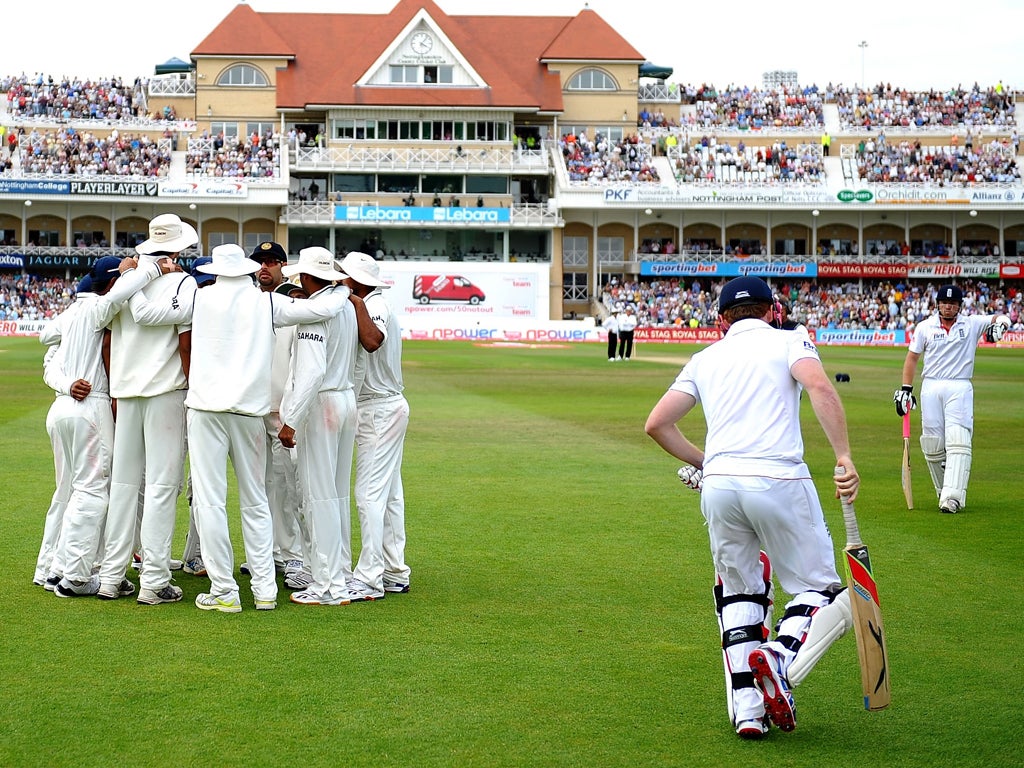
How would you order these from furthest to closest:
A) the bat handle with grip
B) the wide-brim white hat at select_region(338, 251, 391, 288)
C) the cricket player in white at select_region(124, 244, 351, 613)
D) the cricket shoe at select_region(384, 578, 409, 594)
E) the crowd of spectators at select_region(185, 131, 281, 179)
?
1. the crowd of spectators at select_region(185, 131, 281, 179)
2. the cricket shoe at select_region(384, 578, 409, 594)
3. the wide-brim white hat at select_region(338, 251, 391, 288)
4. the cricket player in white at select_region(124, 244, 351, 613)
5. the bat handle with grip

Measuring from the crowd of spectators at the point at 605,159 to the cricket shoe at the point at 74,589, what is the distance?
63.6 meters

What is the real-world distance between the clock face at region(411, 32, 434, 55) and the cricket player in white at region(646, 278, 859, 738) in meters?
68.6

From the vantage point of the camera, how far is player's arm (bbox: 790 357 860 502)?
218 inches

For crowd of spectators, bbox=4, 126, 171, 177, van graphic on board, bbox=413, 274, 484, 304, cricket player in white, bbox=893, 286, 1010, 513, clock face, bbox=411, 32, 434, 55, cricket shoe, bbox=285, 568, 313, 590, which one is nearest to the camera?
cricket shoe, bbox=285, 568, 313, 590

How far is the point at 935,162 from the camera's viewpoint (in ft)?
235

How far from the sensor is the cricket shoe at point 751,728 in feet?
18.5

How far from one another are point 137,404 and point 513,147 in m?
65.3

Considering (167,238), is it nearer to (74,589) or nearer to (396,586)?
(74,589)

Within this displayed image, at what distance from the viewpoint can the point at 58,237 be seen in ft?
236

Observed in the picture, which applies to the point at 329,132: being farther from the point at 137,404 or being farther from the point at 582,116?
the point at 137,404

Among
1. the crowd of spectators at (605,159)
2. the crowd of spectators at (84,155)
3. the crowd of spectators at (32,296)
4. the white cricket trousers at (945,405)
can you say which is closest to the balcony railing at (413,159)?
the crowd of spectators at (605,159)

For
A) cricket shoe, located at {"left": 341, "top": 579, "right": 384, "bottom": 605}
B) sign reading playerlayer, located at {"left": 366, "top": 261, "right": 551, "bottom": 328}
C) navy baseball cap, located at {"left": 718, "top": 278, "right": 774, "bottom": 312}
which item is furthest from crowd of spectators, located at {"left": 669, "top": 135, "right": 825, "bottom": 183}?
navy baseball cap, located at {"left": 718, "top": 278, "right": 774, "bottom": 312}

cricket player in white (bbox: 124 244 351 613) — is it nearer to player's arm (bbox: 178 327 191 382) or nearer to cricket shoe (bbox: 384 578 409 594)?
player's arm (bbox: 178 327 191 382)

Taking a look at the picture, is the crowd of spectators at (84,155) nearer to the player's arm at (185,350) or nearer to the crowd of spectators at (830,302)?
the crowd of spectators at (830,302)
